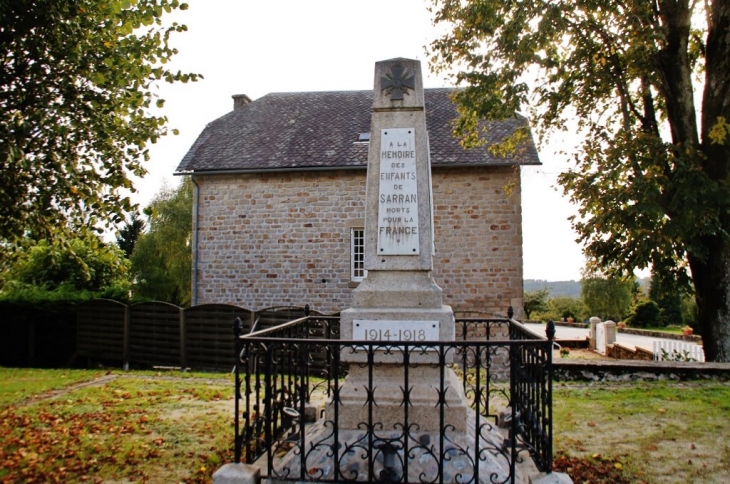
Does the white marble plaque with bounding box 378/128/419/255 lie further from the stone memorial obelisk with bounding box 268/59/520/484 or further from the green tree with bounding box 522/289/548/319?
the green tree with bounding box 522/289/548/319

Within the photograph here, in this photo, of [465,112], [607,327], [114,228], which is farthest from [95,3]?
[607,327]

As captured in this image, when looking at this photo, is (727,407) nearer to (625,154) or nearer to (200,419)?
(625,154)

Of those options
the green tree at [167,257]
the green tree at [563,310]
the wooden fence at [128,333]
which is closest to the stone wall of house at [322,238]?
the wooden fence at [128,333]

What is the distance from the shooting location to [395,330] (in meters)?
4.38

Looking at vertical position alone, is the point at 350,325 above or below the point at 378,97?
below

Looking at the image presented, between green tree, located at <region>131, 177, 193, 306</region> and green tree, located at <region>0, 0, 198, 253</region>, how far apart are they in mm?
20145

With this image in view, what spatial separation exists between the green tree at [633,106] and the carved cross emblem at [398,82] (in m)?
6.41

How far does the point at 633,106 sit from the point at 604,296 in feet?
83.0

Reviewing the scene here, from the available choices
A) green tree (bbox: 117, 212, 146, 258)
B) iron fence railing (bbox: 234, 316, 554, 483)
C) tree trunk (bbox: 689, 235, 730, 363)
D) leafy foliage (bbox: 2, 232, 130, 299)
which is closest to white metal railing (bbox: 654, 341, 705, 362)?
tree trunk (bbox: 689, 235, 730, 363)

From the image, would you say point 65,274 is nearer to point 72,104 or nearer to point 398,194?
point 72,104

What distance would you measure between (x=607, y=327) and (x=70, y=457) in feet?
64.0

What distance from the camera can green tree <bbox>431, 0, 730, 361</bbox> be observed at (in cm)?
992

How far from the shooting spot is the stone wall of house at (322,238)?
1369 centimetres

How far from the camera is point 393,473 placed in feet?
11.9
